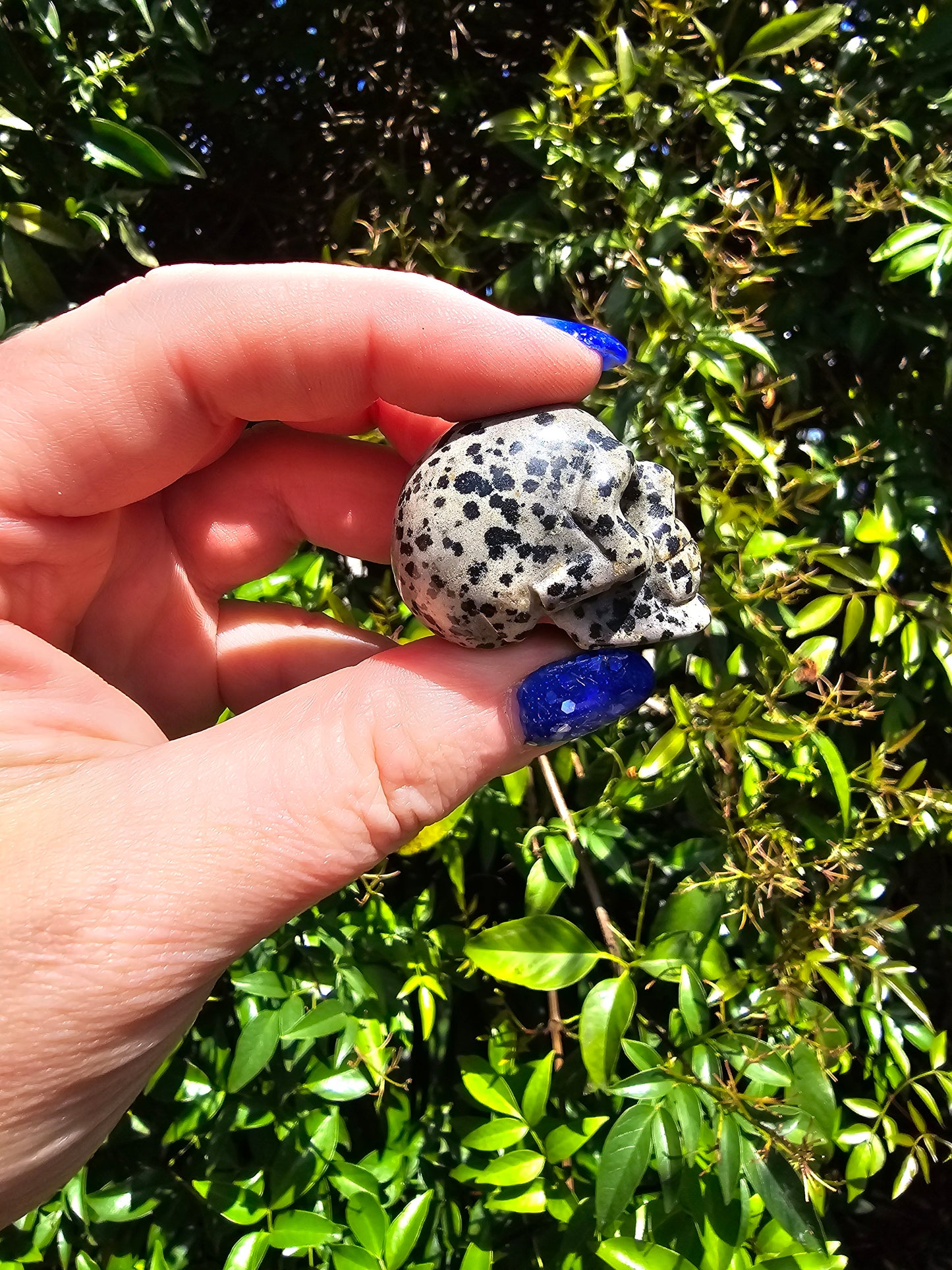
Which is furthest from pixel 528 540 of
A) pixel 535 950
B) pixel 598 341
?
pixel 535 950

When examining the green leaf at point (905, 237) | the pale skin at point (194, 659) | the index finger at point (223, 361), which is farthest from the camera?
the green leaf at point (905, 237)

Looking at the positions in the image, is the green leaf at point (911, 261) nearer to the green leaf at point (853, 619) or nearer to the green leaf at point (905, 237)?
the green leaf at point (905, 237)

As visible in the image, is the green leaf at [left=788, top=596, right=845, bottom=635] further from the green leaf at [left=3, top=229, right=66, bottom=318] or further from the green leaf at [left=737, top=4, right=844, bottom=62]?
the green leaf at [left=3, top=229, right=66, bottom=318]

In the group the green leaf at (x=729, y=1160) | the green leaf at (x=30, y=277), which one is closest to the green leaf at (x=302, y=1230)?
the green leaf at (x=729, y=1160)

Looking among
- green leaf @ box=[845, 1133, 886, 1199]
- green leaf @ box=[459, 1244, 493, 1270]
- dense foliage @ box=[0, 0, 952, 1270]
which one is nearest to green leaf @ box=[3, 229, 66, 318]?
dense foliage @ box=[0, 0, 952, 1270]

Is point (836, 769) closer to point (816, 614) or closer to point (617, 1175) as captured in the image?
point (816, 614)

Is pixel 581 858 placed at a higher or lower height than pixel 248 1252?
higher

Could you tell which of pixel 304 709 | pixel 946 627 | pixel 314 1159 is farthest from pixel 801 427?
pixel 314 1159
